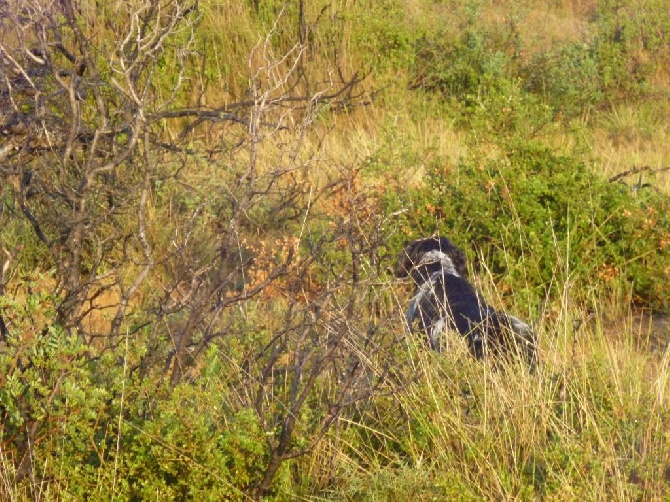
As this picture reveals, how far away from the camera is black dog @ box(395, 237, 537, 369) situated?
153 inches

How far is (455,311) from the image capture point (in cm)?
455

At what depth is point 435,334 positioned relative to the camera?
14.5ft

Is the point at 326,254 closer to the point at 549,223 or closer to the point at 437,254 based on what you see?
the point at 437,254

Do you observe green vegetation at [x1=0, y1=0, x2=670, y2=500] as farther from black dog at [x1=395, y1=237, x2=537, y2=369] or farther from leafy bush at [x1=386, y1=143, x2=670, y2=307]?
black dog at [x1=395, y1=237, x2=537, y2=369]

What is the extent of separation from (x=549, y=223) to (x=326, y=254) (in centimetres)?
128

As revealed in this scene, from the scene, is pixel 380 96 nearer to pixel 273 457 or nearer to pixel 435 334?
pixel 435 334

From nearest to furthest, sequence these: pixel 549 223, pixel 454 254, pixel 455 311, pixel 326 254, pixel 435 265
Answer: pixel 455 311
pixel 435 265
pixel 454 254
pixel 326 254
pixel 549 223

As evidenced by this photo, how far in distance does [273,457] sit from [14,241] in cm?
351

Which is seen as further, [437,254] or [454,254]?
[454,254]

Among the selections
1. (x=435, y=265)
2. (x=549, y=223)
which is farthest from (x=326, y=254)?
(x=549, y=223)

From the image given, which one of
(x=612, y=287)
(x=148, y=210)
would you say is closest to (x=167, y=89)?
(x=148, y=210)

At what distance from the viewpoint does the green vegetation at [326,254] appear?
10.3ft

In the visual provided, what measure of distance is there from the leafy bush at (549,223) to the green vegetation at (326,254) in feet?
0.06

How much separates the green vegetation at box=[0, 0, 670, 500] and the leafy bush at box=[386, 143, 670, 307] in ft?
0.06
